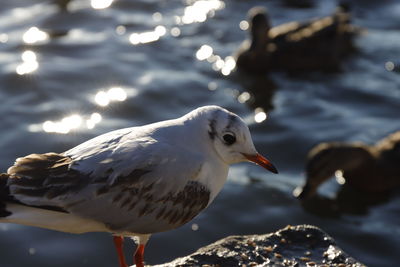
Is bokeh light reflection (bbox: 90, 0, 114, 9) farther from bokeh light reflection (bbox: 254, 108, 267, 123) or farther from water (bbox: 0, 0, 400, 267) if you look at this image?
bokeh light reflection (bbox: 254, 108, 267, 123)

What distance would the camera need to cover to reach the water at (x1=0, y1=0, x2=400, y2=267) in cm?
954

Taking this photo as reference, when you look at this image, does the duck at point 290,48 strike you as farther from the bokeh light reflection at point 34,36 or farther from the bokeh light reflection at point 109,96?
the bokeh light reflection at point 34,36

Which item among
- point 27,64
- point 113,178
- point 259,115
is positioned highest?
point 27,64

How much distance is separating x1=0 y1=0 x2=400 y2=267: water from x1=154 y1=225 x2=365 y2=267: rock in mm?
2403

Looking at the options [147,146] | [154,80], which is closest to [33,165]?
[147,146]

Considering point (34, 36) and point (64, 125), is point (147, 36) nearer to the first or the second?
point (34, 36)

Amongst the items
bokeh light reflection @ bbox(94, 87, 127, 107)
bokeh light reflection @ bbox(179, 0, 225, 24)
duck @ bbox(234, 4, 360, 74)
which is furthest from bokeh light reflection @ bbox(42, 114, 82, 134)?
bokeh light reflection @ bbox(179, 0, 225, 24)

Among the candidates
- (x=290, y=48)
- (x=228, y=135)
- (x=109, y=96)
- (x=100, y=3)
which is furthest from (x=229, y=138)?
(x=100, y=3)

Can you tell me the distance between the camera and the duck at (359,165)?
10.2 meters

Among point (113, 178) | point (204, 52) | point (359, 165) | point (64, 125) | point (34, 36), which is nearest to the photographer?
point (113, 178)

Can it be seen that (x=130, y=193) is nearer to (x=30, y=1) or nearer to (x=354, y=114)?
(x=354, y=114)

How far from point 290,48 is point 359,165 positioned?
3.42 m

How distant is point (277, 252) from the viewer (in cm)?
664

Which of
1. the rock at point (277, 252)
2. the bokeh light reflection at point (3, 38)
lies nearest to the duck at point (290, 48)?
the bokeh light reflection at point (3, 38)
